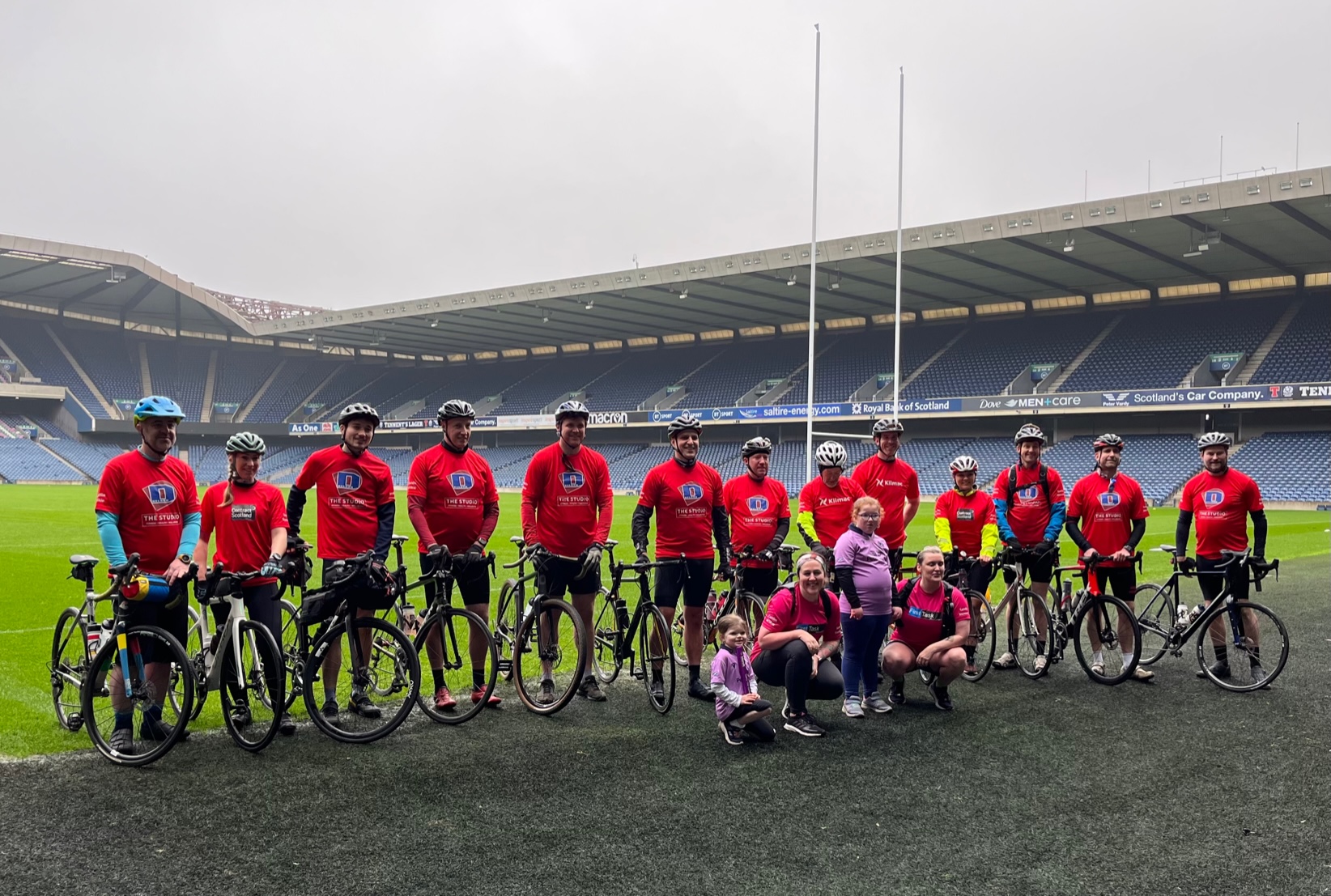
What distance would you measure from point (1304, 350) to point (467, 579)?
3899 cm

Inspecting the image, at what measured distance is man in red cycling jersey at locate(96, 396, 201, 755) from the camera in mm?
5508

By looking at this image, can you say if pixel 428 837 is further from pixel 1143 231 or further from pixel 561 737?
pixel 1143 231

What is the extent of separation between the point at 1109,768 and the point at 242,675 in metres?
5.00

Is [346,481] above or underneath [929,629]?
above

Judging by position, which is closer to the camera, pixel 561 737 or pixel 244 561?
pixel 561 737

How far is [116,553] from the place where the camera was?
542 cm

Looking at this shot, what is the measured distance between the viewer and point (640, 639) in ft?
23.1

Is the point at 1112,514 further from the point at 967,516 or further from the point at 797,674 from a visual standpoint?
the point at 797,674

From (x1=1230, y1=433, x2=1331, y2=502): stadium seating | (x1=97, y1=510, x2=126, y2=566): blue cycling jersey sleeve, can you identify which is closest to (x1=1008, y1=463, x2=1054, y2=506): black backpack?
(x1=97, y1=510, x2=126, y2=566): blue cycling jersey sleeve

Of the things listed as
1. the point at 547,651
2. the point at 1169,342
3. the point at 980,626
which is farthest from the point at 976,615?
the point at 1169,342

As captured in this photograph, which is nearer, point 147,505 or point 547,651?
point 147,505

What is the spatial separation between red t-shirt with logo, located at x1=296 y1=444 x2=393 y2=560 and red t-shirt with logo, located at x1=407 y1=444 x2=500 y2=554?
0.39m

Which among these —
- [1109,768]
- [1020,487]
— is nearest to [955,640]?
[1109,768]

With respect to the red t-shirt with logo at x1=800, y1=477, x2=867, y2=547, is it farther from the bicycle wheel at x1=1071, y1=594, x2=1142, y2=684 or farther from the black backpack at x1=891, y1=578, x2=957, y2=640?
the bicycle wheel at x1=1071, y1=594, x2=1142, y2=684
